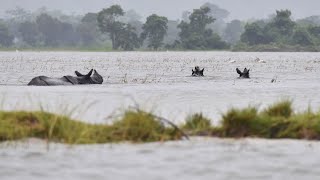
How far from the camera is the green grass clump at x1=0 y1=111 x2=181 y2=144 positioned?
11695mm

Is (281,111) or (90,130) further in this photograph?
(281,111)

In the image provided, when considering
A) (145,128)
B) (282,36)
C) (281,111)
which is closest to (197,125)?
(145,128)

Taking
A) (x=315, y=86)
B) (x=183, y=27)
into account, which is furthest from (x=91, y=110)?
(x=183, y=27)

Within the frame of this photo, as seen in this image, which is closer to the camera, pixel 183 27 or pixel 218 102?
pixel 218 102

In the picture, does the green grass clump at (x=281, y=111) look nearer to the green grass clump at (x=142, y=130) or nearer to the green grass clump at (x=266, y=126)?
the green grass clump at (x=266, y=126)

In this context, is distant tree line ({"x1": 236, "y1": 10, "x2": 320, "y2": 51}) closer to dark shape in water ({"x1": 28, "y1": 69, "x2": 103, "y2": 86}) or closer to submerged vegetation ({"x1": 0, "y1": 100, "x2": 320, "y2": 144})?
dark shape in water ({"x1": 28, "y1": 69, "x2": 103, "y2": 86})

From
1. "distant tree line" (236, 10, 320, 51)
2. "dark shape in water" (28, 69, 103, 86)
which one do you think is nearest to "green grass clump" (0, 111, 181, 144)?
"dark shape in water" (28, 69, 103, 86)

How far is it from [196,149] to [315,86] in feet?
54.3

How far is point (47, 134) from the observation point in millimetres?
11898

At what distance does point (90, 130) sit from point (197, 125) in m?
1.99

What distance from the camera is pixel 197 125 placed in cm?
1288

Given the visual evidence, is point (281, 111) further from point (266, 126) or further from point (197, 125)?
point (197, 125)

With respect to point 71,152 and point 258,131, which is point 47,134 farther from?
point 258,131

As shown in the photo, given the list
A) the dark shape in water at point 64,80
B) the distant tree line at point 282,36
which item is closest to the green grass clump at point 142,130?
the dark shape in water at point 64,80
